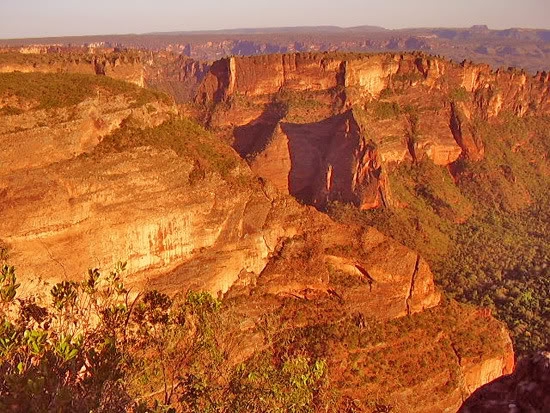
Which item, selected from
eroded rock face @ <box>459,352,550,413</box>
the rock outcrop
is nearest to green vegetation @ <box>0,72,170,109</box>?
the rock outcrop

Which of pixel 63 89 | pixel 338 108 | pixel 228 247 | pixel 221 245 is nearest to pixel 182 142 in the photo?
pixel 221 245

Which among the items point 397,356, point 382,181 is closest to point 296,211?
point 397,356

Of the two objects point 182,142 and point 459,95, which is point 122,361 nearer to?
point 182,142

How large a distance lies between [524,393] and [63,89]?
99.1ft

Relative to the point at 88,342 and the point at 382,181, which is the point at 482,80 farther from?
the point at 88,342

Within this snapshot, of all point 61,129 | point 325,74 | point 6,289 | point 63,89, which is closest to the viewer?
point 6,289

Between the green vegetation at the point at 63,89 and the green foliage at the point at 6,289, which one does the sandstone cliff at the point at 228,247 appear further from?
the green foliage at the point at 6,289

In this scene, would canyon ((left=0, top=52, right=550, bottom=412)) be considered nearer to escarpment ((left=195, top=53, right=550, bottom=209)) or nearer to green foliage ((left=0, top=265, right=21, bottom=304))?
green foliage ((left=0, top=265, right=21, bottom=304))

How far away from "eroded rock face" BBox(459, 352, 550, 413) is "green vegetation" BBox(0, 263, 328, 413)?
14.6 feet

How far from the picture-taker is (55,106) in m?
31.6

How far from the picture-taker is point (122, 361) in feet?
47.4

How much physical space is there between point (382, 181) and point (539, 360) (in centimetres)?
5068

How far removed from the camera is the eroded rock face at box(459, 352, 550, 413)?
11266mm

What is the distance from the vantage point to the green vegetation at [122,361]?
456 inches
